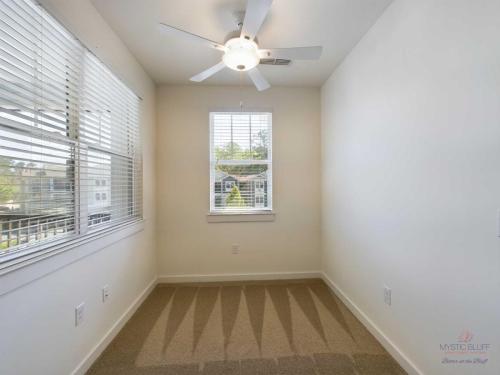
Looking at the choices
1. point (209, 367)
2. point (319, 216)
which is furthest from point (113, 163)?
point (319, 216)

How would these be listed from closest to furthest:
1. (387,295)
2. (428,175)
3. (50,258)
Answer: (50,258), (428,175), (387,295)

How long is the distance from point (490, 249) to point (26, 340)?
87.6 inches

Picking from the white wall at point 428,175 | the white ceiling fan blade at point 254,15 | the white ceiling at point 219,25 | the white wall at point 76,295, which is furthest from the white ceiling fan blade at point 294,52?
the white wall at point 76,295

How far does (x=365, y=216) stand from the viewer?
209 centimetres

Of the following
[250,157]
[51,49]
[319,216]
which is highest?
[51,49]

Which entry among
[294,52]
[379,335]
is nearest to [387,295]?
[379,335]

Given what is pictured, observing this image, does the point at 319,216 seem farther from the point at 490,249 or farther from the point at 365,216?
the point at 490,249

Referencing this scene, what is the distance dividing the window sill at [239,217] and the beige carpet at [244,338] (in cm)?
84

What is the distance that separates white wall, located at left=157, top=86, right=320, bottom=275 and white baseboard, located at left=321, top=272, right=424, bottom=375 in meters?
0.65

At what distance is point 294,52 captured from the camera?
166cm

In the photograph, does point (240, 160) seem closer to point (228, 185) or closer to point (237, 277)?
point (228, 185)

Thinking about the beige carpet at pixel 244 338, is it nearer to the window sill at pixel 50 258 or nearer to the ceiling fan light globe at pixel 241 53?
the window sill at pixel 50 258

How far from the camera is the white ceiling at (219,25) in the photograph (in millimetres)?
1698

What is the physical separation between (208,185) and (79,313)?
1802mm
